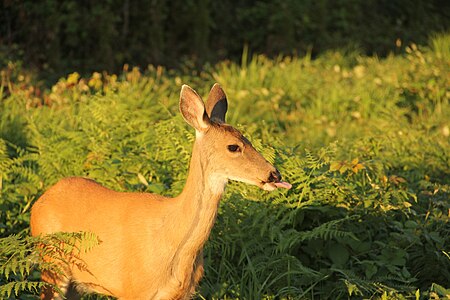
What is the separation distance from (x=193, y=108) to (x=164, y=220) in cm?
63

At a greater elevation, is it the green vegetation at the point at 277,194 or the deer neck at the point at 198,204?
the deer neck at the point at 198,204

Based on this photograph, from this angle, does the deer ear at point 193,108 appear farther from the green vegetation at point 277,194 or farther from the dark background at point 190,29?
the dark background at point 190,29

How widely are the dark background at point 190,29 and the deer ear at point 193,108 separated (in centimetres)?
658

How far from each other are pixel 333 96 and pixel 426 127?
165 cm

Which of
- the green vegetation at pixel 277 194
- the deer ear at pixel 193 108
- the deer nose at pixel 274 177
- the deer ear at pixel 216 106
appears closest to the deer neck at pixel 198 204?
the deer ear at pixel 193 108

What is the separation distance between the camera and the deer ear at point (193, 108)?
4380 mm

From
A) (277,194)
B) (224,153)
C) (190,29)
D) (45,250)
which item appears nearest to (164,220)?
(224,153)

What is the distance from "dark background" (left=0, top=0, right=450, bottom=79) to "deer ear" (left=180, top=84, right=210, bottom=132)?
6.58 meters

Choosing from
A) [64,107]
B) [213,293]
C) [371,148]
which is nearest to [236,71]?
[64,107]

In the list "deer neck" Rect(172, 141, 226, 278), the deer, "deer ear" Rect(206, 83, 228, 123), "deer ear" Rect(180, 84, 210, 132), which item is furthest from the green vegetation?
"deer ear" Rect(180, 84, 210, 132)

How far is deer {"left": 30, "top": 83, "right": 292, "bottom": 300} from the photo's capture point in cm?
435

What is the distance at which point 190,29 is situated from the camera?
15367 mm

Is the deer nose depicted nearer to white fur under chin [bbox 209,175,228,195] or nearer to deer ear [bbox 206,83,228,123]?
white fur under chin [bbox 209,175,228,195]

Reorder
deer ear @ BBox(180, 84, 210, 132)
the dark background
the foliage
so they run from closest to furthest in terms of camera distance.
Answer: deer ear @ BBox(180, 84, 210, 132) → the foliage → the dark background
